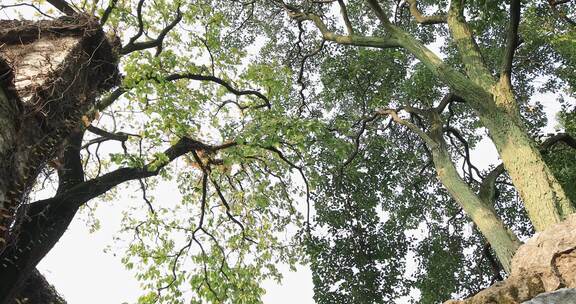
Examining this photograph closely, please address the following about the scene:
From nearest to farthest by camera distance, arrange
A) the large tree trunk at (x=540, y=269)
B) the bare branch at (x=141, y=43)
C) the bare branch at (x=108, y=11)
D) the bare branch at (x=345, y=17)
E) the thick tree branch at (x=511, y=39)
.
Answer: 1. the large tree trunk at (x=540, y=269)
2. the thick tree branch at (x=511, y=39)
3. the bare branch at (x=108, y=11)
4. the bare branch at (x=141, y=43)
5. the bare branch at (x=345, y=17)

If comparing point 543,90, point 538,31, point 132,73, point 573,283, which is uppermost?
point 543,90

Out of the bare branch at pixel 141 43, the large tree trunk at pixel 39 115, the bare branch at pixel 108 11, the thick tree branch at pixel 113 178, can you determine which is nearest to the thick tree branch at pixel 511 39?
the thick tree branch at pixel 113 178

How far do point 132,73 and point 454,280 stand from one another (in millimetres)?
9702

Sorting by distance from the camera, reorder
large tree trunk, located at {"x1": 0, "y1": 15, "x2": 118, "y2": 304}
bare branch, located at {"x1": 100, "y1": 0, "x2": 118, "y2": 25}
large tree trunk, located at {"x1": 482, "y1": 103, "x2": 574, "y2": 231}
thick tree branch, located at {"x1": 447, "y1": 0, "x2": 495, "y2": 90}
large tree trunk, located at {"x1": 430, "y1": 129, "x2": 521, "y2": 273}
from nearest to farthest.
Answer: large tree trunk, located at {"x1": 0, "y1": 15, "x2": 118, "y2": 304} → large tree trunk, located at {"x1": 482, "y1": 103, "x2": 574, "y2": 231} → large tree trunk, located at {"x1": 430, "y1": 129, "x2": 521, "y2": 273} → thick tree branch, located at {"x1": 447, "y1": 0, "x2": 495, "y2": 90} → bare branch, located at {"x1": 100, "y1": 0, "x2": 118, "y2": 25}

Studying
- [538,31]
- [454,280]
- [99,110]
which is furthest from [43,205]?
[538,31]

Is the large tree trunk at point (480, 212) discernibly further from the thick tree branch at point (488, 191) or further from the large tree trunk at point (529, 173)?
the large tree trunk at point (529, 173)

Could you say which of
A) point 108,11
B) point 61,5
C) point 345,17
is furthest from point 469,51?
point 61,5

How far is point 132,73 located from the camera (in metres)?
8.30

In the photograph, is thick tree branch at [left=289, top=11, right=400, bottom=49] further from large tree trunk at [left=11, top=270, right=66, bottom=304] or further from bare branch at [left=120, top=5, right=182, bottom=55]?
large tree trunk at [left=11, top=270, right=66, bottom=304]

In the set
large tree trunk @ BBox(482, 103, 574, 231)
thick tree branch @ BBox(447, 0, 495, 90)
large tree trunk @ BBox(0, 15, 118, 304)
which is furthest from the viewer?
thick tree branch @ BBox(447, 0, 495, 90)

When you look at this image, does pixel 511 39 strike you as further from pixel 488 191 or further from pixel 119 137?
pixel 119 137

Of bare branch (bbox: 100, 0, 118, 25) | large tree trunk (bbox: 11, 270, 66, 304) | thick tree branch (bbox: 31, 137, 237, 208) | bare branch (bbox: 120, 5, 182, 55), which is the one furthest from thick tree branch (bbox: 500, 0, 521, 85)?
large tree trunk (bbox: 11, 270, 66, 304)

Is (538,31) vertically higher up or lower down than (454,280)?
higher up

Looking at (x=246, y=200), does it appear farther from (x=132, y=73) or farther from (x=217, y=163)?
(x=132, y=73)
